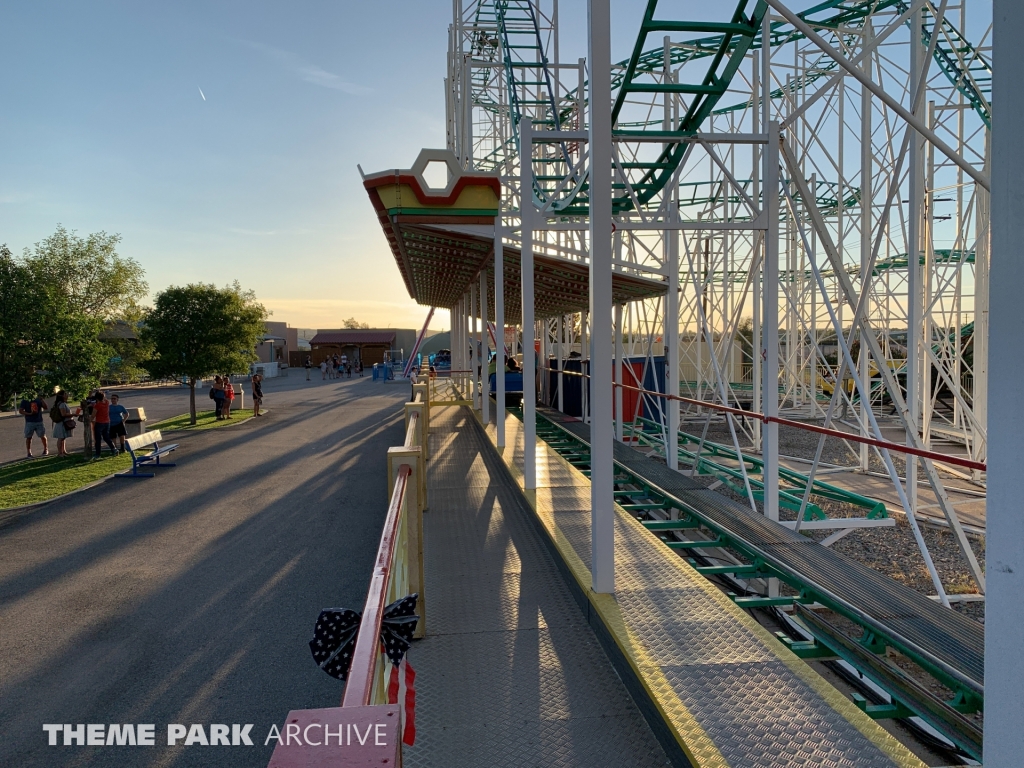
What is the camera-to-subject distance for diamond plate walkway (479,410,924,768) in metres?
2.67

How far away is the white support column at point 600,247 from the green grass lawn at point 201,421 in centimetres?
1791

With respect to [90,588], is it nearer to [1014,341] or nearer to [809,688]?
[809,688]

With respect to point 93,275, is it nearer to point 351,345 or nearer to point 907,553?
point 907,553

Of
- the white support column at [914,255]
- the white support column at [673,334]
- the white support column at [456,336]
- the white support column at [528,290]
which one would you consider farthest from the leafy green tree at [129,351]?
the white support column at [914,255]

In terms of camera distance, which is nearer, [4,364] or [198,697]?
[198,697]

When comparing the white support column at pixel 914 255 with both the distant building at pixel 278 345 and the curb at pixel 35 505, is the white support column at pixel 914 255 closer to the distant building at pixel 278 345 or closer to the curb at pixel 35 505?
the curb at pixel 35 505

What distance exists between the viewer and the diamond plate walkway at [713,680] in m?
2.67

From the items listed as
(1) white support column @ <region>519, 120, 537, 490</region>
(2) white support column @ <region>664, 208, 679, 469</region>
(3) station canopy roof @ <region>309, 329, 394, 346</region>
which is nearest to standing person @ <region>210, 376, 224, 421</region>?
(2) white support column @ <region>664, 208, 679, 469</region>

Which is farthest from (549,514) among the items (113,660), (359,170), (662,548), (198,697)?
(359,170)

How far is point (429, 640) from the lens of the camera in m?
4.01

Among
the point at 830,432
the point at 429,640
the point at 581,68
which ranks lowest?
the point at 429,640

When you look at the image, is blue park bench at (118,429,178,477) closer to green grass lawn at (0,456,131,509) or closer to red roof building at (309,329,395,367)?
green grass lawn at (0,456,131,509)

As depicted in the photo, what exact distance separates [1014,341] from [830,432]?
4.19 meters

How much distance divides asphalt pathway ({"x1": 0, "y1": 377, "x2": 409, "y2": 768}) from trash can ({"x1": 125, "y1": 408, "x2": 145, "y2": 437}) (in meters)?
4.70
